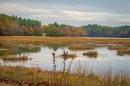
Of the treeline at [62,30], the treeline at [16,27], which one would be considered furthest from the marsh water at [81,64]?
the treeline at [62,30]

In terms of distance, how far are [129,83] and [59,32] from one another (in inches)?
4620

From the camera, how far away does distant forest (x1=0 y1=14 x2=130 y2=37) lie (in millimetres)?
95875

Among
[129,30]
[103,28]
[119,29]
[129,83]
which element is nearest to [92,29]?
[103,28]

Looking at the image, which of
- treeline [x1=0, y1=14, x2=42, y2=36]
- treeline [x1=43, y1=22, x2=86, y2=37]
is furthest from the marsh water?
treeline [x1=43, y1=22, x2=86, y2=37]

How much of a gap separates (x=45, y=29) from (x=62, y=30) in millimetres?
6378

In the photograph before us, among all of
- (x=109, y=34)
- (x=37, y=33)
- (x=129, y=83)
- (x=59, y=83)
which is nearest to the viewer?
(x=59, y=83)

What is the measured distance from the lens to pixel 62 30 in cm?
13150

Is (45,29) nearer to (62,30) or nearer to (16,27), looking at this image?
(62,30)

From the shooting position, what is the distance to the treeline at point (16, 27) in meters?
91.0

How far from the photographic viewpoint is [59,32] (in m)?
129

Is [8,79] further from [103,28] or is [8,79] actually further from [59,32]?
[103,28]

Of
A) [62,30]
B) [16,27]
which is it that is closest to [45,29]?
[62,30]

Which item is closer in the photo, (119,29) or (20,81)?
(20,81)

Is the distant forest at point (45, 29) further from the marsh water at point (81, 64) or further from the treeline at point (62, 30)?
the marsh water at point (81, 64)
